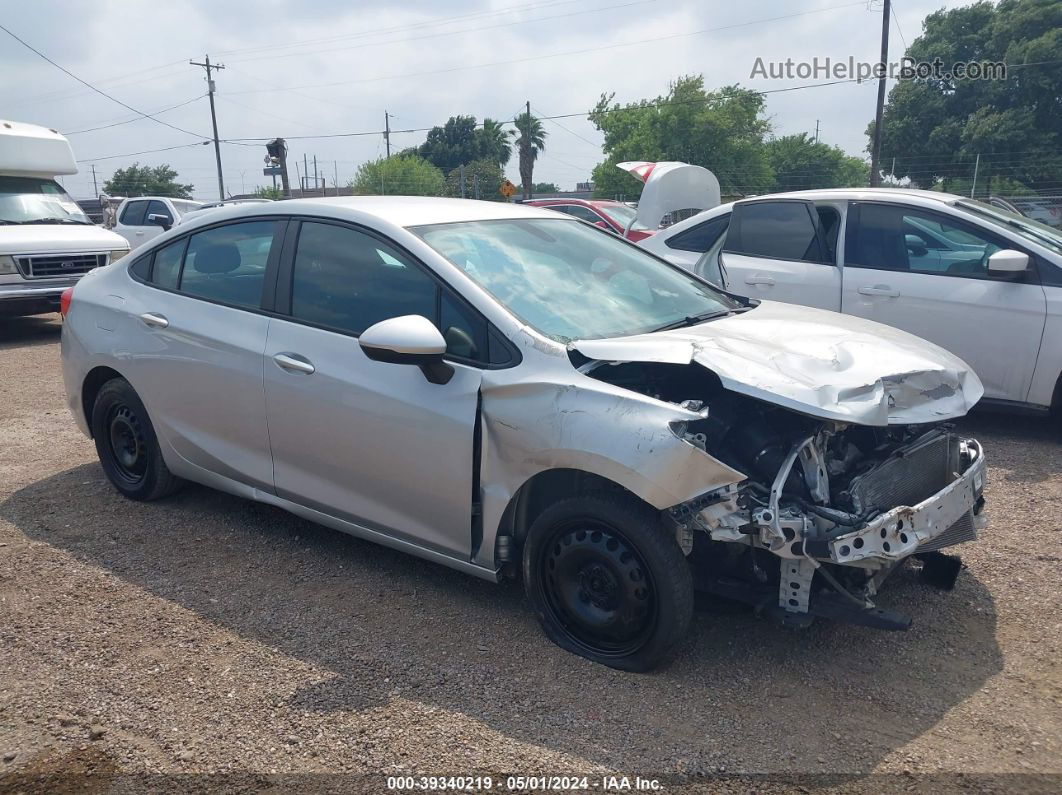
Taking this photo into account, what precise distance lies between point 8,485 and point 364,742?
11.9 ft

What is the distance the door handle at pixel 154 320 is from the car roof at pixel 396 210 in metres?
0.55

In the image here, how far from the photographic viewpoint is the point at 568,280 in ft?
12.5

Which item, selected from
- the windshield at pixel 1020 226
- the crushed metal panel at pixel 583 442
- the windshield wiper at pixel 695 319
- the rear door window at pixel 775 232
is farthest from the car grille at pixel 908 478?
the rear door window at pixel 775 232

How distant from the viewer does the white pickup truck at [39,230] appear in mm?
10539

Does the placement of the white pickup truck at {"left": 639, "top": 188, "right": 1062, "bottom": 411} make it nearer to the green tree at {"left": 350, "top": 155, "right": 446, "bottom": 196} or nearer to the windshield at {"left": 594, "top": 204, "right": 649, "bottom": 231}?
the windshield at {"left": 594, "top": 204, "right": 649, "bottom": 231}

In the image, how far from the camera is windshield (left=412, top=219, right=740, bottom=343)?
11.6ft

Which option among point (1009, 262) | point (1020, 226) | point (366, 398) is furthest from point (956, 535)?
point (1020, 226)

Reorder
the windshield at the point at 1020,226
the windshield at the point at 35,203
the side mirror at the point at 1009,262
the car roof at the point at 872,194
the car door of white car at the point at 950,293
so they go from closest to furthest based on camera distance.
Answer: the side mirror at the point at 1009,262 → the car door of white car at the point at 950,293 → the windshield at the point at 1020,226 → the car roof at the point at 872,194 → the windshield at the point at 35,203

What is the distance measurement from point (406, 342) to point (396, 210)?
1014 mm

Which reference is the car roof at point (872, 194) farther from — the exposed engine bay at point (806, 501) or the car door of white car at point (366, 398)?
the car door of white car at point (366, 398)

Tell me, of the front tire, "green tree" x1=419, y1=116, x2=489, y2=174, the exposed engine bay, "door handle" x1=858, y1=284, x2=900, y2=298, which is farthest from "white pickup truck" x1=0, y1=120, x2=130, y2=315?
"green tree" x1=419, y1=116, x2=489, y2=174

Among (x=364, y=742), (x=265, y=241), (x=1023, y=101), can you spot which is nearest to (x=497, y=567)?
(x=364, y=742)

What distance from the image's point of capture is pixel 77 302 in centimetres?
491

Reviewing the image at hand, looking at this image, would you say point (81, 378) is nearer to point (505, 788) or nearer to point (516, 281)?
point (516, 281)
